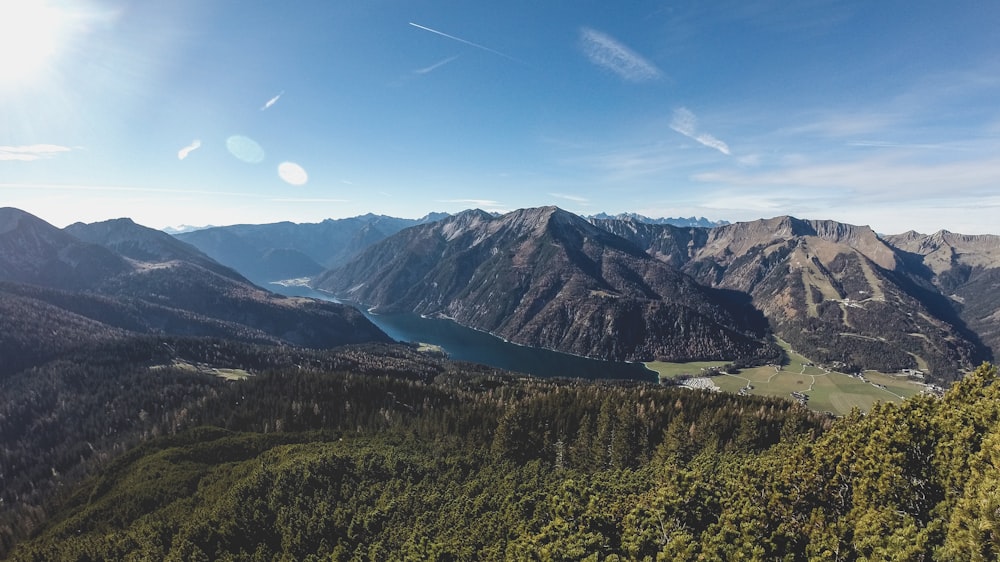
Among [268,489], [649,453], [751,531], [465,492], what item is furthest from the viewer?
[649,453]

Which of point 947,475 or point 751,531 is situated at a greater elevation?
point 947,475

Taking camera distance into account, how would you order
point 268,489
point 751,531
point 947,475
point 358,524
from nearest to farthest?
point 947,475 < point 751,531 < point 358,524 < point 268,489

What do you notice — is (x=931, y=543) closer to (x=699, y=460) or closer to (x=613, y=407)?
(x=699, y=460)

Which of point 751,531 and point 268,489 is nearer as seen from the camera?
point 751,531

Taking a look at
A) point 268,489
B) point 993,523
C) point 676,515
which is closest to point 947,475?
point 993,523

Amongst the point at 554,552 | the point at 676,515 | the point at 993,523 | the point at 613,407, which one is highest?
the point at 993,523

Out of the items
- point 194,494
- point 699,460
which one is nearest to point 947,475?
point 699,460
